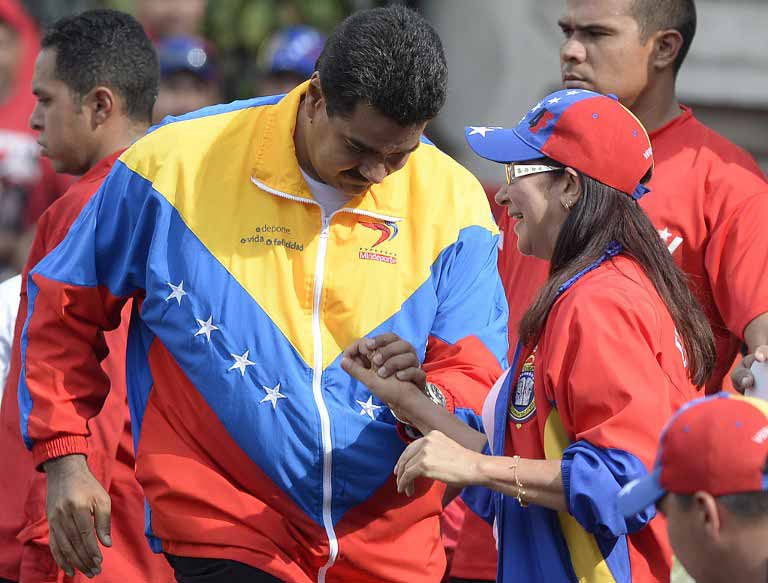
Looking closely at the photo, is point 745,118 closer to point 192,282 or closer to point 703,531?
point 192,282

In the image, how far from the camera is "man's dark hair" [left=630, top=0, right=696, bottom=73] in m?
5.58

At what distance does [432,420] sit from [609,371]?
633mm

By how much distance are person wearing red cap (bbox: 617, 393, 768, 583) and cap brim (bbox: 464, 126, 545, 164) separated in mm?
1149

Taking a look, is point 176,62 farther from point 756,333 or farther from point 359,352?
point 359,352

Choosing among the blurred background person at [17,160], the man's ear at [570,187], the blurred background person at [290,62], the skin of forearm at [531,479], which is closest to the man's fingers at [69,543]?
the skin of forearm at [531,479]

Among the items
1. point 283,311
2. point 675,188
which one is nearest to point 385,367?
point 283,311

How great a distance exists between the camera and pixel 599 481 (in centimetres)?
367

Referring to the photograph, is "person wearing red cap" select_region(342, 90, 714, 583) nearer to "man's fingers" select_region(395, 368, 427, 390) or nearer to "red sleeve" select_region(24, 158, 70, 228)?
"man's fingers" select_region(395, 368, 427, 390)

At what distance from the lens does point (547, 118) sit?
13.8 feet

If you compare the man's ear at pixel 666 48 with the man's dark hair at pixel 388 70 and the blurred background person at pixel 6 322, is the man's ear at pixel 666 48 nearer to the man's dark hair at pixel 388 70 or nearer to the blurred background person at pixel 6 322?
the man's dark hair at pixel 388 70

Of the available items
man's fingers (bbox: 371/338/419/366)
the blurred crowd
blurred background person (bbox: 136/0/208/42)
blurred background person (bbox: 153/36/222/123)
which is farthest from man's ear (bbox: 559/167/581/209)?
blurred background person (bbox: 136/0/208/42)

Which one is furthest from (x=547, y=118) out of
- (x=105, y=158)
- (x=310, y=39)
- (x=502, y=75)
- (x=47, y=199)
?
(x=502, y=75)

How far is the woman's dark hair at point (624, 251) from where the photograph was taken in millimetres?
4008

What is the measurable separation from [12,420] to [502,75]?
724 cm
